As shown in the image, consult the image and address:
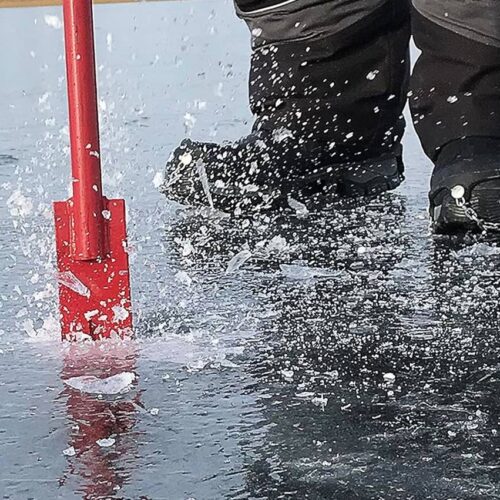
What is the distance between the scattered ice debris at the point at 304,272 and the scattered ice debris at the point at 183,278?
0.35 feet

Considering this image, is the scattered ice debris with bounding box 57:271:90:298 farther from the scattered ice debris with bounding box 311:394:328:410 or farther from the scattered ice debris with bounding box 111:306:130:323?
the scattered ice debris with bounding box 311:394:328:410

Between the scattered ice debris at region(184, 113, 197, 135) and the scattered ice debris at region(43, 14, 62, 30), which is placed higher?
the scattered ice debris at region(43, 14, 62, 30)

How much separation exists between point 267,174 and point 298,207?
86 millimetres

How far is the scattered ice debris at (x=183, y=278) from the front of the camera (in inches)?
53.0

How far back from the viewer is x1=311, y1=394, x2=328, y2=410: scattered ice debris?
94 centimetres

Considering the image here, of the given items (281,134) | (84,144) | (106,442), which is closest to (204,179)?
(281,134)

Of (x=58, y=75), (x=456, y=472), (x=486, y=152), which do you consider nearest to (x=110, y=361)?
(x=456, y=472)

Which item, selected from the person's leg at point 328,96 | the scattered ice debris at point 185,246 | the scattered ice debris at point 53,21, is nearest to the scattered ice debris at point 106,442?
the scattered ice debris at point 185,246

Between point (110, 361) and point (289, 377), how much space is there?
0.54 ft

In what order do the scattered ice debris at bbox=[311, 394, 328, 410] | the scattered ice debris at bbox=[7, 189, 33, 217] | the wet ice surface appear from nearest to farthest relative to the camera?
the wet ice surface, the scattered ice debris at bbox=[311, 394, 328, 410], the scattered ice debris at bbox=[7, 189, 33, 217]

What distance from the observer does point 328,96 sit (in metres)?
1.90

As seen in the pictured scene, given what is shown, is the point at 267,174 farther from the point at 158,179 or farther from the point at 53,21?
the point at 53,21

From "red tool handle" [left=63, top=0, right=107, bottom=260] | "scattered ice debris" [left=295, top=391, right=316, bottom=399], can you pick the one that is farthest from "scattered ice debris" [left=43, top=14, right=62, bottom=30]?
"scattered ice debris" [left=295, top=391, right=316, bottom=399]

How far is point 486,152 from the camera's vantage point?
1.58 meters
